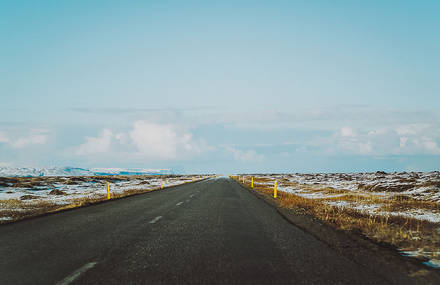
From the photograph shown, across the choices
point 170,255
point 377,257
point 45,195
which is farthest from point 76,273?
point 45,195

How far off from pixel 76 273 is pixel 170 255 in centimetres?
164

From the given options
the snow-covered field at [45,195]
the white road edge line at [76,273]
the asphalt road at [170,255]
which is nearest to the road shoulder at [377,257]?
the asphalt road at [170,255]

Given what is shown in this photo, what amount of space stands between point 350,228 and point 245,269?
17.2 feet

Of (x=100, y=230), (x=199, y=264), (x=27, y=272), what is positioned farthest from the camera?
(x=100, y=230)

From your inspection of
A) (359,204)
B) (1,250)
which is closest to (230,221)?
(1,250)

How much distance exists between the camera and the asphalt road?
4.50 m

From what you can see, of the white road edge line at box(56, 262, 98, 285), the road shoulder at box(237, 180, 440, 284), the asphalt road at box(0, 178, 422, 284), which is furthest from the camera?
the road shoulder at box(237, 180, 440, 284)

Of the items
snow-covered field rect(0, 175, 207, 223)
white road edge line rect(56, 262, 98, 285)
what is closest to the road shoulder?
white road edge line rect(56, 262, 98, 285)

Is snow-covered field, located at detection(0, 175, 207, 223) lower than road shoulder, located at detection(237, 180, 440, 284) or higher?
A: lower

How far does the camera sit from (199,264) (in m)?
5.14

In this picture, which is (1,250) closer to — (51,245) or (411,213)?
(51,245)

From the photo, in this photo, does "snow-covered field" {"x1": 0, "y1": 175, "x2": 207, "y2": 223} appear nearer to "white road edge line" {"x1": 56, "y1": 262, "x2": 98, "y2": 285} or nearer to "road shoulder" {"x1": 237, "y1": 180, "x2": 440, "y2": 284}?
"white road edge line" {"x1": 56, "y1": 262, "x2": 98, "y2": 285}

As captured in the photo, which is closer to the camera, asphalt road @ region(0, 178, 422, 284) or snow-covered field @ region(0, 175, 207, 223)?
asphalt road @ region(0, 178, 422, 284)

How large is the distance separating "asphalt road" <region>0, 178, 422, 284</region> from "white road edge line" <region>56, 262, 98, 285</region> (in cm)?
1
